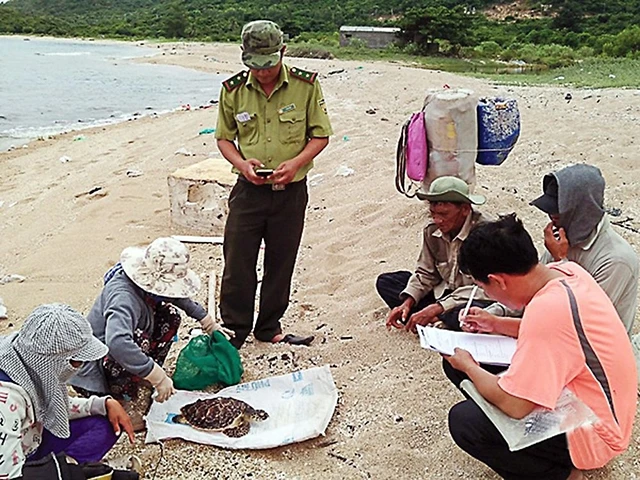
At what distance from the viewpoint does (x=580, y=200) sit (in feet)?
9.20

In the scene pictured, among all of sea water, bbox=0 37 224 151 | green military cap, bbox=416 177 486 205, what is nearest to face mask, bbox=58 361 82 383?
green military cap, bbox=416 177 486 205

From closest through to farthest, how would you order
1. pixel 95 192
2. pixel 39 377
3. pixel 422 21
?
pixel 39 377, pixel 95 192, pixel 422 21

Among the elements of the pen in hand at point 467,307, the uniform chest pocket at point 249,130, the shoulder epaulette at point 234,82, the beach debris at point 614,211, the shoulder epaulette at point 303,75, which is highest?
the shoulder epaulette at point 303,75

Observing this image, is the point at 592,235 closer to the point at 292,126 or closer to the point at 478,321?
the point at 478,321

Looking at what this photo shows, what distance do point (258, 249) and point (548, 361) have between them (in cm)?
197

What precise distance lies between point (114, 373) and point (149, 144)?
27.2ft

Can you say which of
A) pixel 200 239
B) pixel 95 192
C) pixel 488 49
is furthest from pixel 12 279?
pixel 488 49

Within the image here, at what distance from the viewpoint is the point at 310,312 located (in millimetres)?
4320

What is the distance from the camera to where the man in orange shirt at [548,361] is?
210 cm

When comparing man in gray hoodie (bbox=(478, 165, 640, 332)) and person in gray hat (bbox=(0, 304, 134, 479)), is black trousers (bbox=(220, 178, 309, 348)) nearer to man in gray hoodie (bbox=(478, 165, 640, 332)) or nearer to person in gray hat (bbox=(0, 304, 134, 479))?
man in gray hoodie (bbox=(478, 165, 640, 332))

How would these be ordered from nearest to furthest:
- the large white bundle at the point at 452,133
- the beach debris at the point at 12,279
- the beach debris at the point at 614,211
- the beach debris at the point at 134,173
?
the large white bundle at the point at 452,133, the beach debris at the point at 12,279, the beach debris at the point at 614,211, the beach debris at the point at 134,173

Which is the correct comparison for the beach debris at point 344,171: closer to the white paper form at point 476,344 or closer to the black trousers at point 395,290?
the black trousers at point 395,290

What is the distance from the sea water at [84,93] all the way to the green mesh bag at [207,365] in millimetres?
10049

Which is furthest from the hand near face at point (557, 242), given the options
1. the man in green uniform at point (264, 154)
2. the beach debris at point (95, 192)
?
the beach debris at point (95, 192)
